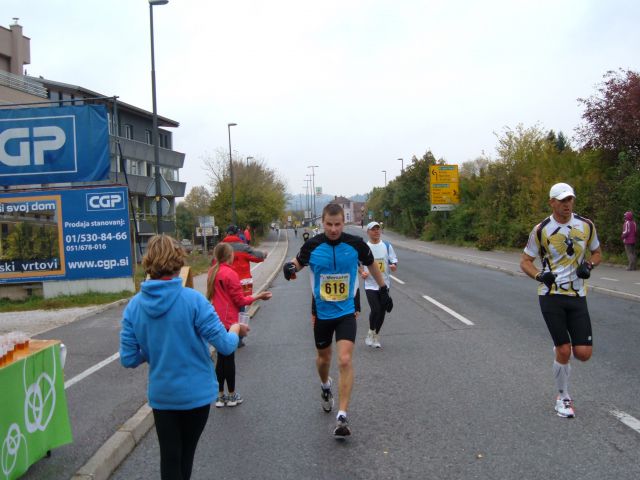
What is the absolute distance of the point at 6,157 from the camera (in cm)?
1481

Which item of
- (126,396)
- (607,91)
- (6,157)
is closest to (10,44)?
(6,157)

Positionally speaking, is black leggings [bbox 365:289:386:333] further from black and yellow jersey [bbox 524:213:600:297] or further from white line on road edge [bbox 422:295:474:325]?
black and yellow jersey [bbox 524:213:600:297]

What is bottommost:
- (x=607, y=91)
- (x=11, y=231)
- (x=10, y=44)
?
(x=11, y=231)

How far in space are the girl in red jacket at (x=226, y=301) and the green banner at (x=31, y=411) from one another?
5.45 ft

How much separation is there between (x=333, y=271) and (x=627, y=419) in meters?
2.65

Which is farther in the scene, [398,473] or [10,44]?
[10,44]

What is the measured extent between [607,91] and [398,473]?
22.7 meters

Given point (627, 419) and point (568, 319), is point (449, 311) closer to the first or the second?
point (568, 319)

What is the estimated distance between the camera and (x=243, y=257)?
27.7ft

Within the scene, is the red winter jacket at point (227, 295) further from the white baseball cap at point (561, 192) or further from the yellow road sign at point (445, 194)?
the yellow road sign at point (445, 194)

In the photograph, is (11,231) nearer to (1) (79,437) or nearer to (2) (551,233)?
(1) (79,437)

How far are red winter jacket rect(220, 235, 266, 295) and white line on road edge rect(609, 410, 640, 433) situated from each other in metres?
4.66

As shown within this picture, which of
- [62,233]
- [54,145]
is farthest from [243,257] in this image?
[54,145]

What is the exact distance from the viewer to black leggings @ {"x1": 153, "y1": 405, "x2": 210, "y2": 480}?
3.16 meters
